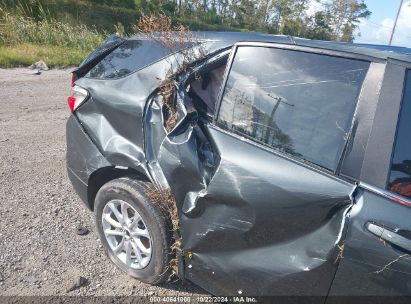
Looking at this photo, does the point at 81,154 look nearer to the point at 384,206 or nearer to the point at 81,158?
the point at 81,158

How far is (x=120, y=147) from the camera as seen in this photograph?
2705 mm

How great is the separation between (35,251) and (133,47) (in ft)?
5.96

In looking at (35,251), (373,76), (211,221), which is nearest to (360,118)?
(373,76)

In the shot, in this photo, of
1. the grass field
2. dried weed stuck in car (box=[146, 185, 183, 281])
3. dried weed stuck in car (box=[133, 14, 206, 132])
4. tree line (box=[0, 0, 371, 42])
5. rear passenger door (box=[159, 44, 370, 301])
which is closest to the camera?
rear passenger door (box=[159, 44, 370, 301])

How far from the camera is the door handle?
1.64 m

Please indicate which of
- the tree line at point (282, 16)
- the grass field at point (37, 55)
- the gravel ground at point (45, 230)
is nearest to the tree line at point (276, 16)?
the tree line at point (282, 16)

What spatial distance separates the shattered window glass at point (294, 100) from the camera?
197cm

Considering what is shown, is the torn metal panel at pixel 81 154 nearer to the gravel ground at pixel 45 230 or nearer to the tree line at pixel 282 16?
the gravel ground at pixel 45 230

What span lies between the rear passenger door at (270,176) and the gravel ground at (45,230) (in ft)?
2.62

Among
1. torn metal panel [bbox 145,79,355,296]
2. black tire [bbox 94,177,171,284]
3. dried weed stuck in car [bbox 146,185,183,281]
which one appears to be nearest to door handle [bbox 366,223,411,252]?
torn metal panel [bbox 145,79,355,296]

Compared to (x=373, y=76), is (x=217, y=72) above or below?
below

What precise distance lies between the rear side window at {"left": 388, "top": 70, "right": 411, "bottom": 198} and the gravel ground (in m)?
1.64

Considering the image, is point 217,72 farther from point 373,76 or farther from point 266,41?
point 373,76

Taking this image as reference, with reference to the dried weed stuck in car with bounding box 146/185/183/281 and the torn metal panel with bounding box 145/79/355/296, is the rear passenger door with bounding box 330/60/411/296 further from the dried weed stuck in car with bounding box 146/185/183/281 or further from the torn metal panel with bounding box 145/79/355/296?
the dried weed stuck in car with bounding box 146/185/183/281
